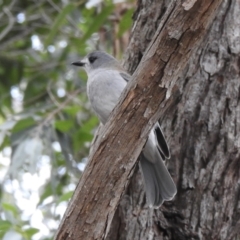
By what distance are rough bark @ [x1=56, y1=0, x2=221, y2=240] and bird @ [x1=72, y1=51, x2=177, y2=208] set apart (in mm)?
253

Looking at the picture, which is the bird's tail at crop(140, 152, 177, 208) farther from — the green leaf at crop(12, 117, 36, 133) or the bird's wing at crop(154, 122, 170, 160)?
the green leaf at crop(12, 117, 36, 133)

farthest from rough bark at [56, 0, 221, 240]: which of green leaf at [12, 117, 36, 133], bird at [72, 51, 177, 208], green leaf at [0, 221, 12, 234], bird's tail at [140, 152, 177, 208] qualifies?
green leaf at [12, 117, 36, 133]

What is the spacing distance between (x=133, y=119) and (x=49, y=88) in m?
2.39

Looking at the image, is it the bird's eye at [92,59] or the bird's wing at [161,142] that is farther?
the bird's eye at [92,59]

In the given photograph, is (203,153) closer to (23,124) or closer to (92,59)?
(92,59)

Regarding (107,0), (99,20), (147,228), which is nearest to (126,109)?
(147,228)

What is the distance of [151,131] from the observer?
2453mm

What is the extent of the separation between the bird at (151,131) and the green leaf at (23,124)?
0.46 metres

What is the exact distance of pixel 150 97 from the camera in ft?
6.75

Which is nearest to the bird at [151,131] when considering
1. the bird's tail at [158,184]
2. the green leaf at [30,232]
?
the bird's tail at [158,184]

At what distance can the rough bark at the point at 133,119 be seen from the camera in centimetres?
202

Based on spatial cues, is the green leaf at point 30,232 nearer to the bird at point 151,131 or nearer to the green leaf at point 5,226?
the green leaf at point 5,226

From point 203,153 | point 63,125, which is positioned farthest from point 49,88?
point 203,153

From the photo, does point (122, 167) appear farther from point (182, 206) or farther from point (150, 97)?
point (182, 206)
